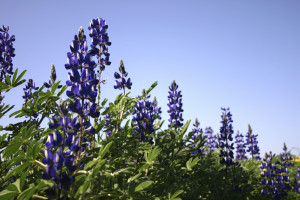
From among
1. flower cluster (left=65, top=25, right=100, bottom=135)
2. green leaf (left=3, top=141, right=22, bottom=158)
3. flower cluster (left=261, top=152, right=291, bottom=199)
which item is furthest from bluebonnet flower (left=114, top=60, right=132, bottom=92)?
flower cluster (left=261, top=152, right=291, bottom=199)

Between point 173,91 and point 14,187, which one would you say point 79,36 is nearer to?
point 14,187

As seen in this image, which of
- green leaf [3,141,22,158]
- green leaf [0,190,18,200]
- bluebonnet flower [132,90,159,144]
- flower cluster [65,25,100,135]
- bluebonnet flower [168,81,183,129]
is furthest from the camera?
bluebonnet flower [168,81,183,129]

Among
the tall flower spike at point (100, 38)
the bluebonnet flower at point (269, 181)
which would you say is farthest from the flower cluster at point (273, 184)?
the tall flower spike at point (100, 38)

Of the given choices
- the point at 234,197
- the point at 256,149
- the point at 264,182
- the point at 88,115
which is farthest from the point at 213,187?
the point at 256,149

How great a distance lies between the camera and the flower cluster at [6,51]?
4429 millimetres

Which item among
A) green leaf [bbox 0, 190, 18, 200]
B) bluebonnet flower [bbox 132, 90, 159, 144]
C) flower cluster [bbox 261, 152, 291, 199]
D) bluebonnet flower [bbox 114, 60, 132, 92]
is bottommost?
flower cluster [bbox 261, 152, 291, 199]

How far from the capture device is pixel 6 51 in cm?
475

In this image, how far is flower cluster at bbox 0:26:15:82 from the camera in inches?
174

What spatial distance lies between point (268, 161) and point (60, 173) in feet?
21.5

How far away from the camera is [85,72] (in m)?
2.46

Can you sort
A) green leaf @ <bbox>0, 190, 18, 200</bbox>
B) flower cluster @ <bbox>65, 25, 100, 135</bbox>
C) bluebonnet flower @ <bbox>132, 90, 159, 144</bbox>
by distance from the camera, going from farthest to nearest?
1. bluebonnet flower @ <bbox>132, 90, 159, 144</bbox>
2. flower cluster @ <bbox>65, 25, 100, 135</bbox>
3. green leaf @ <bbox>0, 190, 18, 200</bbox>

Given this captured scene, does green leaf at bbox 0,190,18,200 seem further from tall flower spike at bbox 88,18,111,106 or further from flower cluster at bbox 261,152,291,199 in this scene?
flower cluster at bbox 261,152,291,199

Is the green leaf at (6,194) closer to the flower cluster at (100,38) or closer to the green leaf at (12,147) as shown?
the green leaf at (12,147)

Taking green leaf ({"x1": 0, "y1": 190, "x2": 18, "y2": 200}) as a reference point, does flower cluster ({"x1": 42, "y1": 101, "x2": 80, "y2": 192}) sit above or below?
above
